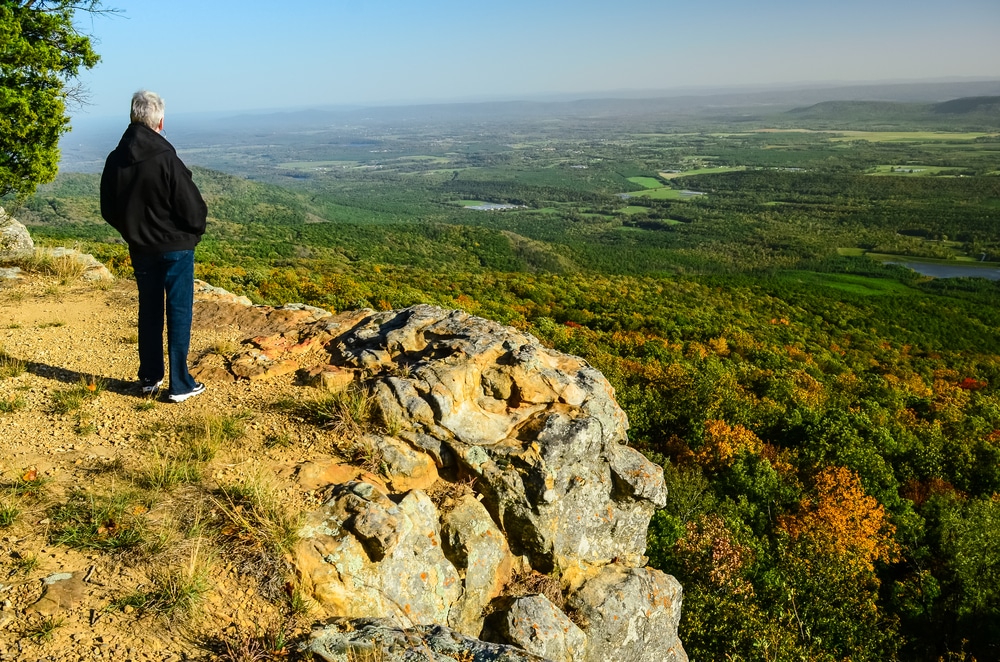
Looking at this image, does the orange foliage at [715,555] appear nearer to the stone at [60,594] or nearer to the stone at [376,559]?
the stone at [376,559]

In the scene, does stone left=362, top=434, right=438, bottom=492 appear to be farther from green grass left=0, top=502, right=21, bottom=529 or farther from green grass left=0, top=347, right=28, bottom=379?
green grass left=0, top=347, right=28, bottom=379

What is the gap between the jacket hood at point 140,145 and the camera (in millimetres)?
5004

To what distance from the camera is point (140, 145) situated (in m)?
5.02

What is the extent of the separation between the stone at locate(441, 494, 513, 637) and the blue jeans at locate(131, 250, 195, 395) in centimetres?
302

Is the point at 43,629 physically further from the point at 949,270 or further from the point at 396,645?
the point at 949,270

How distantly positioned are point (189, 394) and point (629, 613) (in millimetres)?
5168

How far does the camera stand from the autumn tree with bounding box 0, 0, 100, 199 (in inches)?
452

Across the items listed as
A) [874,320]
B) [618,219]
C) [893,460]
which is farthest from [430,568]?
[618,219]

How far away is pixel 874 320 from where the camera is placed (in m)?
48.1

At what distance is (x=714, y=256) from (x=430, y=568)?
317ft

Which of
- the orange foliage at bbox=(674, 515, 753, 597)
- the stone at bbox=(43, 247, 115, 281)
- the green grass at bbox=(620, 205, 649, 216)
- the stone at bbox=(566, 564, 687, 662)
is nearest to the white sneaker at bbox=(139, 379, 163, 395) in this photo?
the stone at bbox=(566, 564, 687, 662)

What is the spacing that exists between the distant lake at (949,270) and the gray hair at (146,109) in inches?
3925

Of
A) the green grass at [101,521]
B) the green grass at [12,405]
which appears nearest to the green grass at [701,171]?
the green grass at [12,405]

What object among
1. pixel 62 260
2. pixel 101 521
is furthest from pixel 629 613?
pixel 62 260
